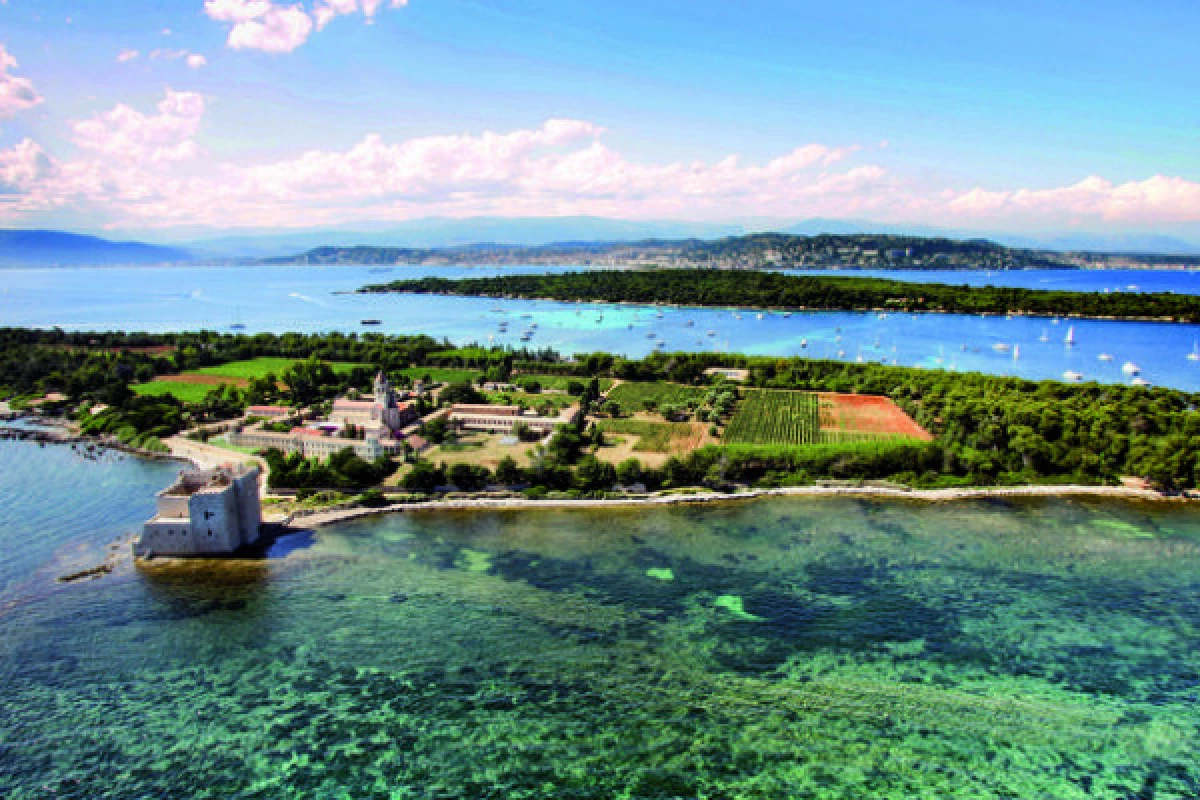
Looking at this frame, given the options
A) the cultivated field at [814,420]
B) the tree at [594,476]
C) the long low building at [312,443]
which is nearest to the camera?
the tree at [594,476]

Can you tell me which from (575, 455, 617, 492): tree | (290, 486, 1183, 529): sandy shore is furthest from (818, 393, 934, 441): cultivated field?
(575, 455, 617, 492): tree

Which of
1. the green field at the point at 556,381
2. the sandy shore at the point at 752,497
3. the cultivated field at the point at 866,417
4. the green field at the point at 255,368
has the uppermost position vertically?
the green field at the point at 255,368

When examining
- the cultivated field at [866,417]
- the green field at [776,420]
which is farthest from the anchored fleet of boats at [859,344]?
the green field at [776,420]

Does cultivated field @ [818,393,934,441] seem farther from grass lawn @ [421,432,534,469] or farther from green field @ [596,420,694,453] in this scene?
grass lawn @ [421,432,534,469]

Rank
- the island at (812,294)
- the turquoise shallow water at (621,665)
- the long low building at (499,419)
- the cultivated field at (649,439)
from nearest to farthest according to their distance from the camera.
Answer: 1. the turquoise shallow water at (621,665)
2. the cultivated field at (649,439)
3. the long low building at (499,419)
4. the island at (812,294)

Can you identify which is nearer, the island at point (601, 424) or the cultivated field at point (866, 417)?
the island at point (601, 424)

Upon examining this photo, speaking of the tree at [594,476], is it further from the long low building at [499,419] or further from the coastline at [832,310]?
the coastline at [832,310]

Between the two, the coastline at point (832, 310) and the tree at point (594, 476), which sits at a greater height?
the coastline at point (832, 310)
